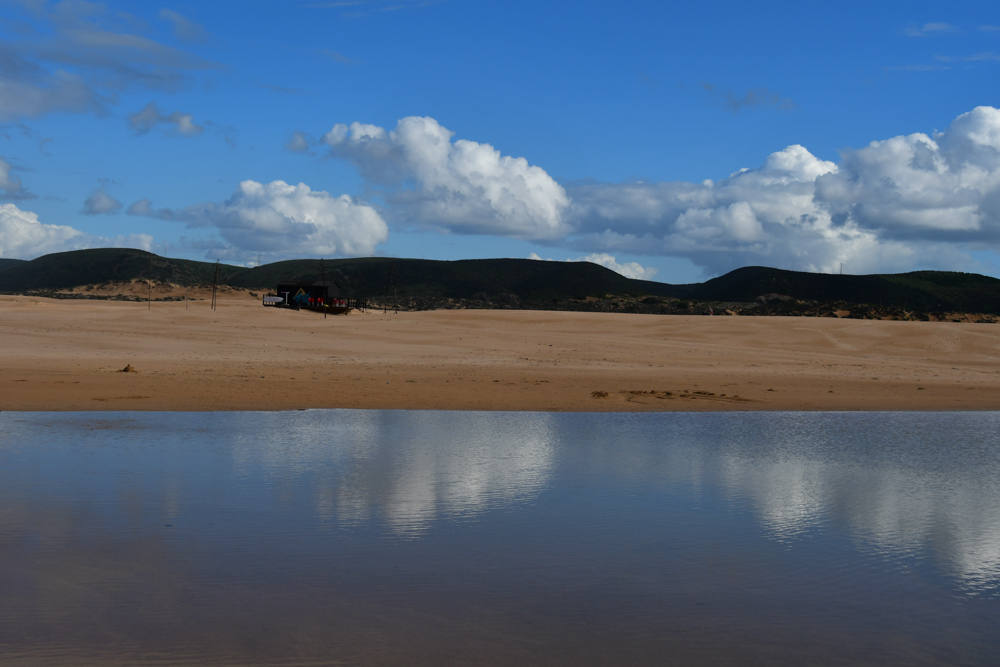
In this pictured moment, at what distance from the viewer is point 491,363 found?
82.1 ft

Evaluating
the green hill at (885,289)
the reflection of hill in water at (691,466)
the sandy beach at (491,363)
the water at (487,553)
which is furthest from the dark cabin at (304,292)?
the green hill at (885,289)

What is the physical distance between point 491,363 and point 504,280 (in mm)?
145853

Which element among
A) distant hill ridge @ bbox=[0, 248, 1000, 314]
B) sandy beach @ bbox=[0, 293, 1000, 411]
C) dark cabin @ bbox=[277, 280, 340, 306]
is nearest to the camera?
sandy beach @ bbox=[0, 293, 1000, 411]

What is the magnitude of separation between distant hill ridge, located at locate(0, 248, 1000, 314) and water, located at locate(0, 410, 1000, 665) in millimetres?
118712

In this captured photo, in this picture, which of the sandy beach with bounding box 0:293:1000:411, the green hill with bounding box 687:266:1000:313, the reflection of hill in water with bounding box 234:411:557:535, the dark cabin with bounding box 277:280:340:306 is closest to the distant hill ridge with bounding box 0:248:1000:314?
the green hill with bounding box 687:266:1000:313

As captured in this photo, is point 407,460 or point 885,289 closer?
point 407,460

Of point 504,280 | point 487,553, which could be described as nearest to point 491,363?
point 487,553

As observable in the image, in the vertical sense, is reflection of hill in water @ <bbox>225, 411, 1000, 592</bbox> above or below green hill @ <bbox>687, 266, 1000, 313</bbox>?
below

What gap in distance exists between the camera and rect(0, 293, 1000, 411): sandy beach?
17.2 meters

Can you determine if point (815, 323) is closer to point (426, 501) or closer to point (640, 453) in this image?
point (640, 453)

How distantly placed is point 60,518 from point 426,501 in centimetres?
317

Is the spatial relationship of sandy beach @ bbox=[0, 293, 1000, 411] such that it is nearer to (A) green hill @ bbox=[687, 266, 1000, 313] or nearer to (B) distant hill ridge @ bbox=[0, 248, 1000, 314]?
(B) distant hill ridge @ bbox=[0, 248, 1000, 314]

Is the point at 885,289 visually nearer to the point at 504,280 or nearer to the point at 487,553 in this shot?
the point at 504,280

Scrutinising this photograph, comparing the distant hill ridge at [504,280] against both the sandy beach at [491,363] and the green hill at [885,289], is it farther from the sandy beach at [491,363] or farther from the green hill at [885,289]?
the sandy beach at [491,363]
